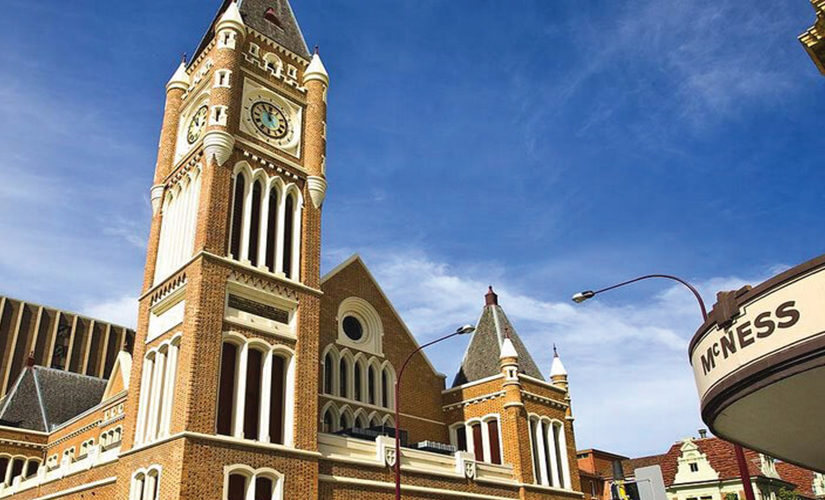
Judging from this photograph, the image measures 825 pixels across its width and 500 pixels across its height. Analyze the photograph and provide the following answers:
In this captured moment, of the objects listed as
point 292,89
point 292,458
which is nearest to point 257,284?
point 292,458

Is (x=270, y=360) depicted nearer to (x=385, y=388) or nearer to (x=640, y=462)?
(x=385, y=388)

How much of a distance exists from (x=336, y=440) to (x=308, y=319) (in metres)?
4.71

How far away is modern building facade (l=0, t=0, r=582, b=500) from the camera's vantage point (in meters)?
22.9

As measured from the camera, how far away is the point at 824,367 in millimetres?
8328

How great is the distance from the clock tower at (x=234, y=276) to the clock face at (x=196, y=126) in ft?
0.40

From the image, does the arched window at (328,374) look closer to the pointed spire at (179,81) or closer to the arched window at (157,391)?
the arched window at (157,391)

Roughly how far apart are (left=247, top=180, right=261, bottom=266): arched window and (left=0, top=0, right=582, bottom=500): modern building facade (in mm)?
64

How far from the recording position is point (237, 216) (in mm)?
26781

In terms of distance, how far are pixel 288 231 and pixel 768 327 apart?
2193 centimetres

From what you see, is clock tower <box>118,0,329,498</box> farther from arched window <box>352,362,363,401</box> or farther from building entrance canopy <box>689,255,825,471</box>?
building entrance canopy <box>689,255,825,471</box>

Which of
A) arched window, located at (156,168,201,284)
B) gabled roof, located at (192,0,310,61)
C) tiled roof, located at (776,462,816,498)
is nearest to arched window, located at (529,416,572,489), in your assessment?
arched window, located at (156,168,201,284)

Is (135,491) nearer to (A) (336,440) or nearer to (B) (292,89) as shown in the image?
(A) (336,440)

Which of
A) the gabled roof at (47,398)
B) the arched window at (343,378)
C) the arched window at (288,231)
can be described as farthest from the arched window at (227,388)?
the gabled roof at (47,398)

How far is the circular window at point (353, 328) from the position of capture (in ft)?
109
